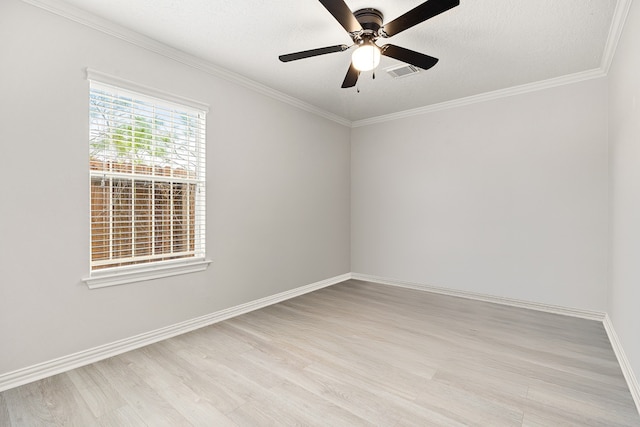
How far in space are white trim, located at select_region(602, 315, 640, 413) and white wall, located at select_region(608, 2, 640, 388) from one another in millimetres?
66

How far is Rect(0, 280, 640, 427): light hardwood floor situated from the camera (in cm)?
179

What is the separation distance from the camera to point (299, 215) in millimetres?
4297

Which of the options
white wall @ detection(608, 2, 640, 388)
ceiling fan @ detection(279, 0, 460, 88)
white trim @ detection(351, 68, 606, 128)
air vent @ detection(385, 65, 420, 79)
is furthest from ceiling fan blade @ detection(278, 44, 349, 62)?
white trim @ detection(351, 68, 606, 128)

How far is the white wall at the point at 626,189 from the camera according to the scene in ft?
6.52

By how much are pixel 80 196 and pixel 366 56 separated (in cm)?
238

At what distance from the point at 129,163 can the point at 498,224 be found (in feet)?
13.4

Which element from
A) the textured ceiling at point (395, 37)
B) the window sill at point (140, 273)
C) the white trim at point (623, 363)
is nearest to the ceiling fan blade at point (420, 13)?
the textured ceiling at point (395, 37)

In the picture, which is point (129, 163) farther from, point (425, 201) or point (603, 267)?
point (603, 267)

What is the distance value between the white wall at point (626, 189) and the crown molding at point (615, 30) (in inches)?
1.9

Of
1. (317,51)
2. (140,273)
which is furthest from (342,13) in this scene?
(140,273)

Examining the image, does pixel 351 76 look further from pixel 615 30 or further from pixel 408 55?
pixel 615 30

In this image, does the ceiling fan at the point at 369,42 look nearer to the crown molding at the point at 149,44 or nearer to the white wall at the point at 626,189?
the crown molding at the point at 149,44

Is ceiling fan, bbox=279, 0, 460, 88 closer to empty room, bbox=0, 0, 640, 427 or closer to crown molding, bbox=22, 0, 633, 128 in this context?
empty room, bbox=0, 0, 640, 427

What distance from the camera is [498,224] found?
3.91 m
